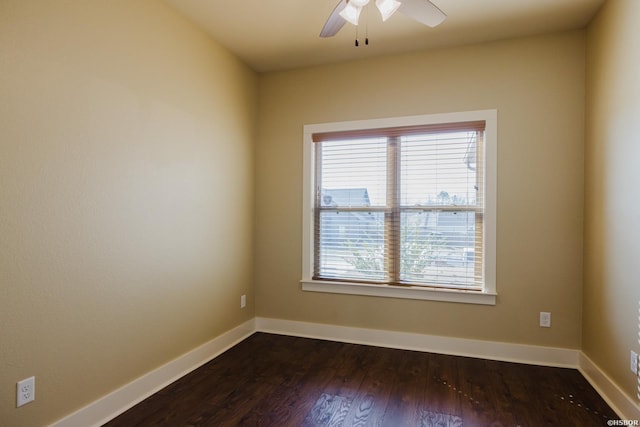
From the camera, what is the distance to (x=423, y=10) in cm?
196

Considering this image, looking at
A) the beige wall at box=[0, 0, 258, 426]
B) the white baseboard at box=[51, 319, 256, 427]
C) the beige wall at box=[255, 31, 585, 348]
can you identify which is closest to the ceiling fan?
the beige wall at box=[255, 31, 585, 348]

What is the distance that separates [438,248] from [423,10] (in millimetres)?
1926

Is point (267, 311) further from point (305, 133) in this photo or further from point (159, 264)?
point (305, 133)

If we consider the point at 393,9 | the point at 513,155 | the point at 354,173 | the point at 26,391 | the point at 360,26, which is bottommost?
the point at 26,391

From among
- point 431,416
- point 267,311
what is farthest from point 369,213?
point 431,416

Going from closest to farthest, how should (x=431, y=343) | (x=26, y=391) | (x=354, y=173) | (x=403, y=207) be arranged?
(x=26, y=391) < (x=431, y=343) < (x=403, y=207) < (x=354, y=173)

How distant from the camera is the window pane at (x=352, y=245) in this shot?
3355 millimetres

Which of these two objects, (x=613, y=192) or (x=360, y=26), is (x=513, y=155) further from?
(x=360, y=26)

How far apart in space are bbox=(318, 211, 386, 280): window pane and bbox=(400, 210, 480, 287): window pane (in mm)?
233

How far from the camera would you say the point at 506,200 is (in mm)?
2926

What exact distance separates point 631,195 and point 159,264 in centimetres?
300

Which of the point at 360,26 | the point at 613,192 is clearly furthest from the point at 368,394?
the point at 360,26

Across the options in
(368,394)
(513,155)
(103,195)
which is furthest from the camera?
(513,155)

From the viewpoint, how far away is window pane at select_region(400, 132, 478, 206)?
3068 millimetres
